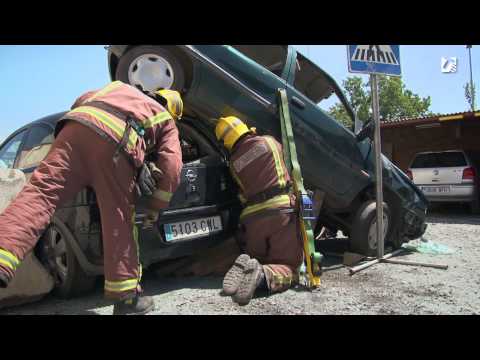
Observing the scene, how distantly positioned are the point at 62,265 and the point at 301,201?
1962mm

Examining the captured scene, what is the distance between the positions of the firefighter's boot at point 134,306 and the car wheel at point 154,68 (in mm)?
1869

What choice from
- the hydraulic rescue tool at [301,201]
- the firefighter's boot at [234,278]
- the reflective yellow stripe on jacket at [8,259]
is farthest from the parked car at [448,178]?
the reflective yellow stripe on jacket at [8,259]

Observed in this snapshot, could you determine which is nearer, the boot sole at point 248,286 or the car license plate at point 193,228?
the boot sole at point 248,286

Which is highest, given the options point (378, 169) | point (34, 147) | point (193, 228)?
point (34, 147)

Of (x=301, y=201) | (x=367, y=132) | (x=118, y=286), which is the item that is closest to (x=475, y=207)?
(x=367, y=132)

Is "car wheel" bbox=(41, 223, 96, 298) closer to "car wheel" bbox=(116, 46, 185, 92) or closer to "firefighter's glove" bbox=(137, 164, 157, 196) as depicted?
"firefighter's glove" bbox=(137, 164, 157, 196)

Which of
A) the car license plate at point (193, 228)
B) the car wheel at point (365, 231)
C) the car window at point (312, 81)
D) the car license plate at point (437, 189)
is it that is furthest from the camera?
the car license plate at point (437, 189)

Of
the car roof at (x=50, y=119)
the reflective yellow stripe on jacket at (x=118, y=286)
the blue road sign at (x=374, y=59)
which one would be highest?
the blue road sign at (x=374, y=59)

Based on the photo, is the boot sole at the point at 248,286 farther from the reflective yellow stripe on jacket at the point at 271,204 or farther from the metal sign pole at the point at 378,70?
the metal sign pole at the point at 378,70

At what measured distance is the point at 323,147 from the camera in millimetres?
4105

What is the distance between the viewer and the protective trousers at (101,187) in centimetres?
238

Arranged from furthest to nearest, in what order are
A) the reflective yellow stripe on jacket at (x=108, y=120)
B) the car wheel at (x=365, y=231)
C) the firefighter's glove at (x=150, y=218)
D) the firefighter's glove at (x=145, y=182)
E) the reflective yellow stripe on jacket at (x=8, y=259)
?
the car wheel at (x=365, y=231) < the firefighter's glove at (x=150, y=218) < the firefighter's glove at (x=145, y=182) < the reflective yellow stripe on jacket at (x=108, y=120) < the reflective yellow stripe on jacket at (x=8, y=259)

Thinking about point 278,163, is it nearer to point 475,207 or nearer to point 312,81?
point 312,81
